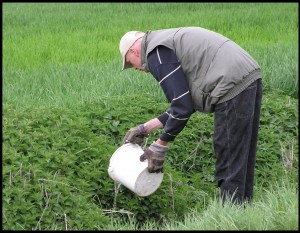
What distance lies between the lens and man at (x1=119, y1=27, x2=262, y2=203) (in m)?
4.00

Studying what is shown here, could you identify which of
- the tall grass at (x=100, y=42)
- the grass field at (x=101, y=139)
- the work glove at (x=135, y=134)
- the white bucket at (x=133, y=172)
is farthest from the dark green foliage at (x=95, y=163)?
the tall grass at (x=100, y=42)

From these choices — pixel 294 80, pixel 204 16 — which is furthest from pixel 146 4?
pixel 294 80

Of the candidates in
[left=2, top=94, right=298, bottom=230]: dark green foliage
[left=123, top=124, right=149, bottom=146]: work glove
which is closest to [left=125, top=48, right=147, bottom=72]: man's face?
[left=123, top=124, right=149, bottom=146]: work glove

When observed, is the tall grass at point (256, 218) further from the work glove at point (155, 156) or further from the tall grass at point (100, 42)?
the tall grass at point (100, 42)

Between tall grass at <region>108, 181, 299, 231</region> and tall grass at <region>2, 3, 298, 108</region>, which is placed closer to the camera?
tall grass at <region>108, 181, 299, 231</region>

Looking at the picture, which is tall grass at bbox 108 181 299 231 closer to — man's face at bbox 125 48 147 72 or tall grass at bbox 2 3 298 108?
man's face at bbox 125 48 147 72

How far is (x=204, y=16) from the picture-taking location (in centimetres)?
1102

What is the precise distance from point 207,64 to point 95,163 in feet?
3.37

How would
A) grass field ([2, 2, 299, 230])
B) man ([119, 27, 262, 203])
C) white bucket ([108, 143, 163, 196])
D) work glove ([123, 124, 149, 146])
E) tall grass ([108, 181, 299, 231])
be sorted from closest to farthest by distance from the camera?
1. tall grass ([108, 181, 299, 231])
2. grass field ([2, 2, 299, 230])
3. man ([119, 27, 262, 203])
4. white bucket ([108, 143, 163, 196])
5. work glove ([123, 124, 149, 146])

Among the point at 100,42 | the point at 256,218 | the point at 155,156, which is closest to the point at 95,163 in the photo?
the point at 155,156

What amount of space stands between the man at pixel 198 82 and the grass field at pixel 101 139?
41cm

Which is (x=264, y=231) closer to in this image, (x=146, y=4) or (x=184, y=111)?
(x=184, y=111)

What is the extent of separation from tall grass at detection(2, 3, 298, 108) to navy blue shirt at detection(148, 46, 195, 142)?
5.94 feet

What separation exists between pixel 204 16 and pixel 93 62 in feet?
12.5
